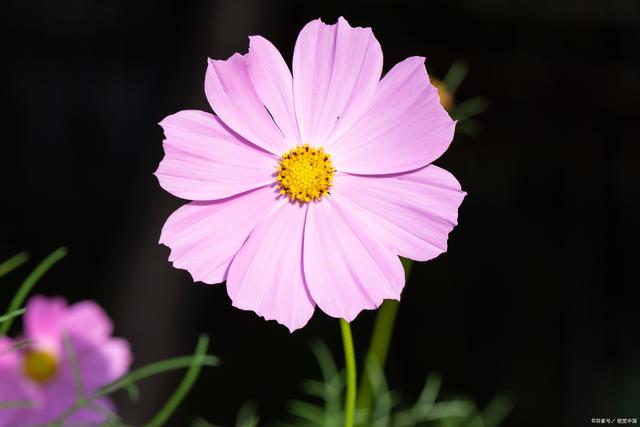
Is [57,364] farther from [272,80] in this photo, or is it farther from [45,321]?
[272,80]

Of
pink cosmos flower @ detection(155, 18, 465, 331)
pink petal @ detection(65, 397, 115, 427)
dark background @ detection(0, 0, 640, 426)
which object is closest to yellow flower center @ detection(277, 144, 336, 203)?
pink cosmos flower @ detection(155, 18, 465, 331)

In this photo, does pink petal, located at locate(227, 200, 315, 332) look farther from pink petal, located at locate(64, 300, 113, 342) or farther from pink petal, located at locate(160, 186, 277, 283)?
pink petal, located at locate(64, 300, 113, 342)

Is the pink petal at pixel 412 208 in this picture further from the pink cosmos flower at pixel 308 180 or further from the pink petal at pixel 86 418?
the pink petal at pixel 86 418

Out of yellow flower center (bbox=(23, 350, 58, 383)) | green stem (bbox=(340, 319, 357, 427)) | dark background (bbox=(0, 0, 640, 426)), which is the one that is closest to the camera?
green stem (bbox=(340, 319, 357, 427))

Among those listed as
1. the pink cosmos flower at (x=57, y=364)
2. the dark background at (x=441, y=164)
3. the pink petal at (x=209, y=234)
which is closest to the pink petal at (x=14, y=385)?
the pink cosmos flower at (x=57, y=364)

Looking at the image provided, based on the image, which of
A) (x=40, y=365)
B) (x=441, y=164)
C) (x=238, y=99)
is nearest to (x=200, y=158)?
(x=238, y=99)

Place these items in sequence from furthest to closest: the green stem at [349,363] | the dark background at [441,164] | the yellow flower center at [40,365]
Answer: the dark background at [441,164], the yellow flower center at [40,365], the green stem at [349,363]

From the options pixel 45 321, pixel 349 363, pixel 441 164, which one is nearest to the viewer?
pixel 349 363
